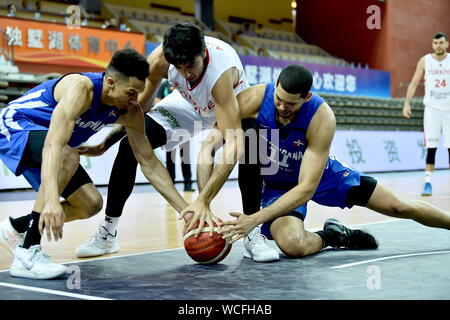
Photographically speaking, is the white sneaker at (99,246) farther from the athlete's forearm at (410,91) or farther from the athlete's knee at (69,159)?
the athlete's forearm at (410,91)

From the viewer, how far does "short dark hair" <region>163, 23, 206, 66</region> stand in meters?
3.11

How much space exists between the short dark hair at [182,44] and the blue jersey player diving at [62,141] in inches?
6.3

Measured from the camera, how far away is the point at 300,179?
3.29 metres

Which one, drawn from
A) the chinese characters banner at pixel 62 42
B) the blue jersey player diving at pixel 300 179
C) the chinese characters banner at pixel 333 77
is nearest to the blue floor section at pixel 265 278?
the blue jersey player diving at pixel 300 179

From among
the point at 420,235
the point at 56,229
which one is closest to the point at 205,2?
the point at 420,235

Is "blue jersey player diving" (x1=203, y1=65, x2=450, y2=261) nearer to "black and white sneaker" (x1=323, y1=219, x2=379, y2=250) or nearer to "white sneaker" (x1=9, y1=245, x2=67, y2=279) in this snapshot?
"black and white sneaker" (x1=323, y1=219, x2=379, y2=250)

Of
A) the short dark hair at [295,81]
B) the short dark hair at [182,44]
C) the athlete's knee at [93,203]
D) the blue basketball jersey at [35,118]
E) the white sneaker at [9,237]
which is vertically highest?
the short dark hair at [182,44]

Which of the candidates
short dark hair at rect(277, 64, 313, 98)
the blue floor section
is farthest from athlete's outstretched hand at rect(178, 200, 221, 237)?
short dark hair at rect(277, 64, 313, 98)

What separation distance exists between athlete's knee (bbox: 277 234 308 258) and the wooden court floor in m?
0.86

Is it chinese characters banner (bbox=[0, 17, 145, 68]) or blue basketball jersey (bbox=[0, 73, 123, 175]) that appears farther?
chinese characters banner (bbox=[0, 17, 145, 68])

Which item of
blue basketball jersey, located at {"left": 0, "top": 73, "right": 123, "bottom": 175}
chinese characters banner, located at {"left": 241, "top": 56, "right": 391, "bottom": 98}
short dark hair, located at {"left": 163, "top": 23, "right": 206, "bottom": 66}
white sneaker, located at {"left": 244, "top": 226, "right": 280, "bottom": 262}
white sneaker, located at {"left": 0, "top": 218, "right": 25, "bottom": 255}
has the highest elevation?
short dark hair, located at {"left": 163, "top": 23, "right": 206, "bottom": 66}

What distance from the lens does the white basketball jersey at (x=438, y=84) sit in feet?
25.2

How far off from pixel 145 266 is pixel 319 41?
18428 mm
